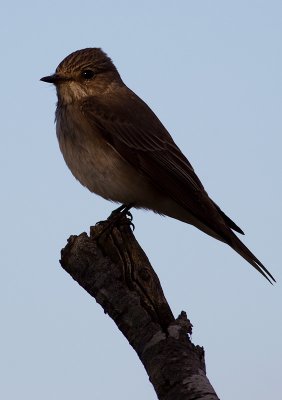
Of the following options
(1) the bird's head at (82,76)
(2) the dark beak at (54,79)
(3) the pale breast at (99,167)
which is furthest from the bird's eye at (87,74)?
(3) the pale breast at (99,167)

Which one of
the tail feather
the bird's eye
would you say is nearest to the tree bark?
the tail feather

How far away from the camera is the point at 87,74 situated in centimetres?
977

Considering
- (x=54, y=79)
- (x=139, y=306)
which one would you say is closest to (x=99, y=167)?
(x=54, y=79)

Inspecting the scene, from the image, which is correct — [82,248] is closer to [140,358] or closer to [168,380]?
[140,358]

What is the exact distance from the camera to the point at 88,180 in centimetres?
870

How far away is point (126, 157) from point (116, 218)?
3.98 feet

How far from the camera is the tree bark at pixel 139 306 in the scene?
5344 mm

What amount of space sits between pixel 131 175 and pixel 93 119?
2.57ft

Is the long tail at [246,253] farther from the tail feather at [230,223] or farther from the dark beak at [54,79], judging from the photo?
the dark beak at [54,79]

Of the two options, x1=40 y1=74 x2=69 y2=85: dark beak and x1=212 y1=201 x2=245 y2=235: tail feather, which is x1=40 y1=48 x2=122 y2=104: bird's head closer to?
x1=40 y1=74 x2=69 y2=85: dark beak

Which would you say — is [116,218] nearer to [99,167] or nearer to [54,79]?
[99,167]

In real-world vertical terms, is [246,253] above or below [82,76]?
below

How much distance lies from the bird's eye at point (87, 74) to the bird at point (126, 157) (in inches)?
0.5

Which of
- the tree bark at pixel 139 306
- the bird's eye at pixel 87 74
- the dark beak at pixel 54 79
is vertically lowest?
the tree bark at pixel 139 306
